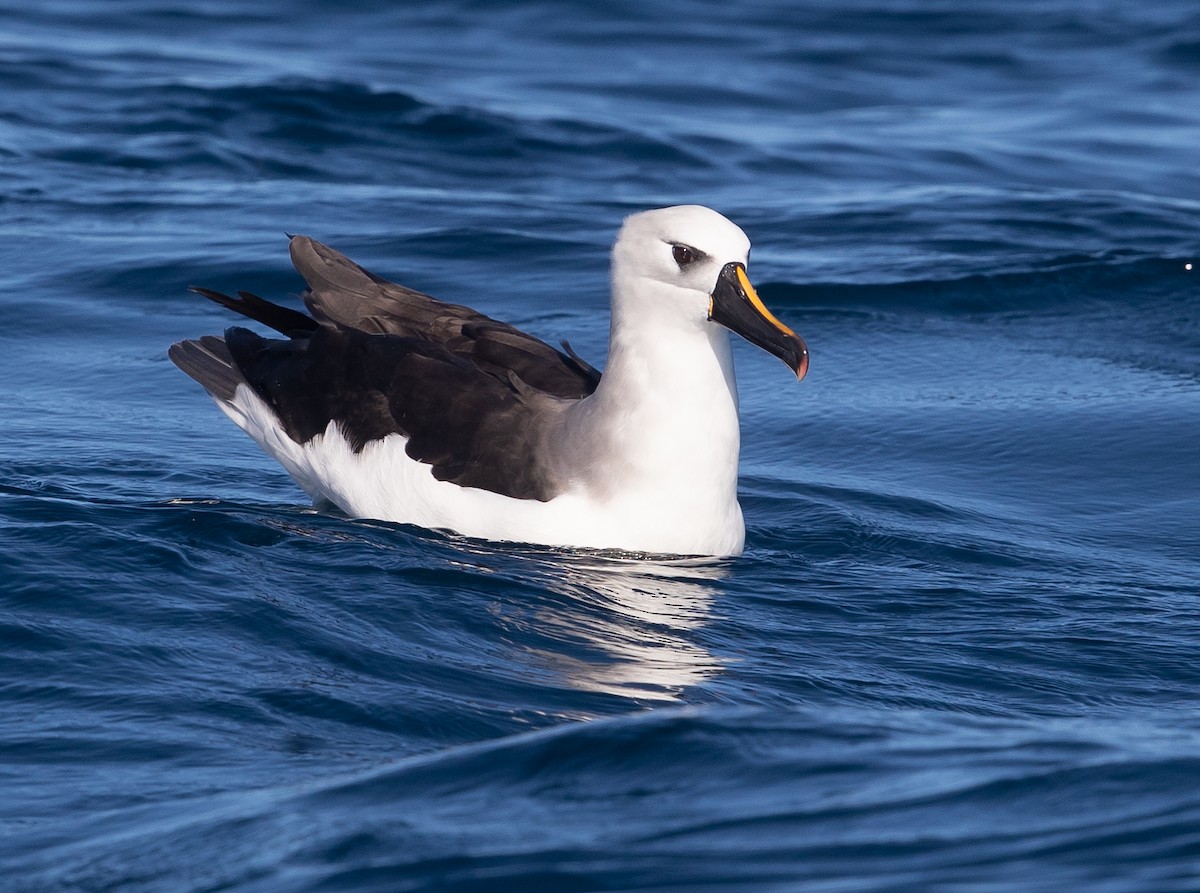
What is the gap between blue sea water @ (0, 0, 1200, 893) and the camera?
15.6ft

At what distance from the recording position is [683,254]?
7176 millimetres

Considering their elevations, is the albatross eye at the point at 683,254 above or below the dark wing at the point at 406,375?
above

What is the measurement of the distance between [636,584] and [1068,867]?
295 centimetres

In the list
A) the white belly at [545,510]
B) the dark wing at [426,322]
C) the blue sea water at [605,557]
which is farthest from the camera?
the dark wing at [426,322]

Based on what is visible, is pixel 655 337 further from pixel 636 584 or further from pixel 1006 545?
pixel 1006 545

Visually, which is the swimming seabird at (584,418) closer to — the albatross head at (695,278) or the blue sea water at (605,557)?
the albatross head at (695,278)

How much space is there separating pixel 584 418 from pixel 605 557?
55 centimetres

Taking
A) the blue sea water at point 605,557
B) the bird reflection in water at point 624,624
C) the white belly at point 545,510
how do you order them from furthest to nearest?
the white belly at point 545,510, the bird reflection in water at point 624,624, the blue sea water at point 605,557

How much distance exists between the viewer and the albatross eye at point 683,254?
7.16 m

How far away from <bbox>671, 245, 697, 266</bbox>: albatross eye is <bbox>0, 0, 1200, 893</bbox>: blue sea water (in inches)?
46.9

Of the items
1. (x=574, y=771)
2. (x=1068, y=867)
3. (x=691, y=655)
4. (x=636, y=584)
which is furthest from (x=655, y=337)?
(x=1068, y=867)

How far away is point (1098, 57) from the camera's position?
23.7 metres

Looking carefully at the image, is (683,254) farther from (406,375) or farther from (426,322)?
(426,322)

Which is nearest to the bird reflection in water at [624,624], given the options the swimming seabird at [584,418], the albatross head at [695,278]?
the swimming seabird at [584,418]
